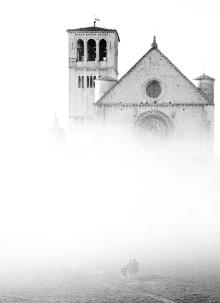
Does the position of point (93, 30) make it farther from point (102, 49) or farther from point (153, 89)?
point (153, 89)

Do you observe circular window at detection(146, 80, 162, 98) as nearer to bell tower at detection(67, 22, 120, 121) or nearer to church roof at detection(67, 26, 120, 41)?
bell tower at detection(67, 22, 120, 121)

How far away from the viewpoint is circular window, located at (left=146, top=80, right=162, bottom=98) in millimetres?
57188

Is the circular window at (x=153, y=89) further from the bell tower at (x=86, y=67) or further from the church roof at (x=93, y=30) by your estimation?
the church roof at (x=93, y=30)

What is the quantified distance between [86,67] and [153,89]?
30.1 feet

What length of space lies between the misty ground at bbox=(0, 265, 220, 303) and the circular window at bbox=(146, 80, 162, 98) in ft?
78.2

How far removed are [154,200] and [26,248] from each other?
20.7m

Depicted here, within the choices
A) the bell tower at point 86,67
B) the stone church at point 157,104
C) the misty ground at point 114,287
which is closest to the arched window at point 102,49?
the bell tower at point 86,67

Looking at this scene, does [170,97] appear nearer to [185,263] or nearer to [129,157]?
[129,157]

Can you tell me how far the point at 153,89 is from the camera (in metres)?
57.3

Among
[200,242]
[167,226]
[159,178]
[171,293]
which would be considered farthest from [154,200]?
[171,293]

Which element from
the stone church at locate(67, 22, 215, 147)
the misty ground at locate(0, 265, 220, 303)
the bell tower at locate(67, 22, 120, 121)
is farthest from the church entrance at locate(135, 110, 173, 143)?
the misty ground at locate(0, 265, 220, 303)

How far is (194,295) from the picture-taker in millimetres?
30641

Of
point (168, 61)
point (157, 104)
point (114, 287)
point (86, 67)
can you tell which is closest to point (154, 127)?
point (157, 104)

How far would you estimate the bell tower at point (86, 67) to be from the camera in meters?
63.1
